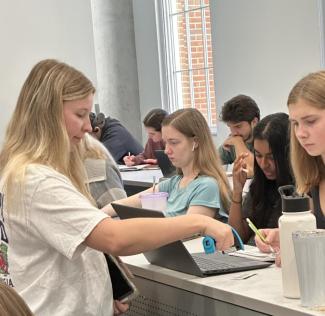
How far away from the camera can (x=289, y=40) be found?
650 centimetres

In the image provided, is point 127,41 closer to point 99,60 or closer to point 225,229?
point 99,60

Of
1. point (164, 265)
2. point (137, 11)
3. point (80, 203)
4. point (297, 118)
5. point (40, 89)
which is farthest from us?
point (137, 11)

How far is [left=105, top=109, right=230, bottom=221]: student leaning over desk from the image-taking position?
280 cm

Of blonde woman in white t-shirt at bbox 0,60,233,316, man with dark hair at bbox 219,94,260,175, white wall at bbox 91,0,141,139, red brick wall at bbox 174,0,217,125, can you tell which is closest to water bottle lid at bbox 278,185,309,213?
blonde woman in white t-shirt at bbox 0,60,233,316

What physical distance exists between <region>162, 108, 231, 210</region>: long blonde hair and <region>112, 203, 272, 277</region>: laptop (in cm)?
64

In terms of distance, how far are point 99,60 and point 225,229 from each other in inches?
254

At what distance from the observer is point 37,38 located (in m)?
8.55

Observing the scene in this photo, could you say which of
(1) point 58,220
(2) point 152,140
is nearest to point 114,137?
(2) point 152,140

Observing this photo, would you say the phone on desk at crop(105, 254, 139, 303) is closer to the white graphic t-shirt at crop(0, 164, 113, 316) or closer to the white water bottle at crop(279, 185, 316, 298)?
the white graphic t-shirt at crop(0, 164, 113, 316)

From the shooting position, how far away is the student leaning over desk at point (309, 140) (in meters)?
2.00

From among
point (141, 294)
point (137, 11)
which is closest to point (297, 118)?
point (141, 294)

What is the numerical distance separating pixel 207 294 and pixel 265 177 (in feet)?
3.09

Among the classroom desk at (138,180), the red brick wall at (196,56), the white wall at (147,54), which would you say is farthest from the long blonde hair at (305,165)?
the white wall at (147,54)

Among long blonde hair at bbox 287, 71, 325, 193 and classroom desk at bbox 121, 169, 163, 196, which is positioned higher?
long blonde hair at bbox 287, 71, 325, 193
